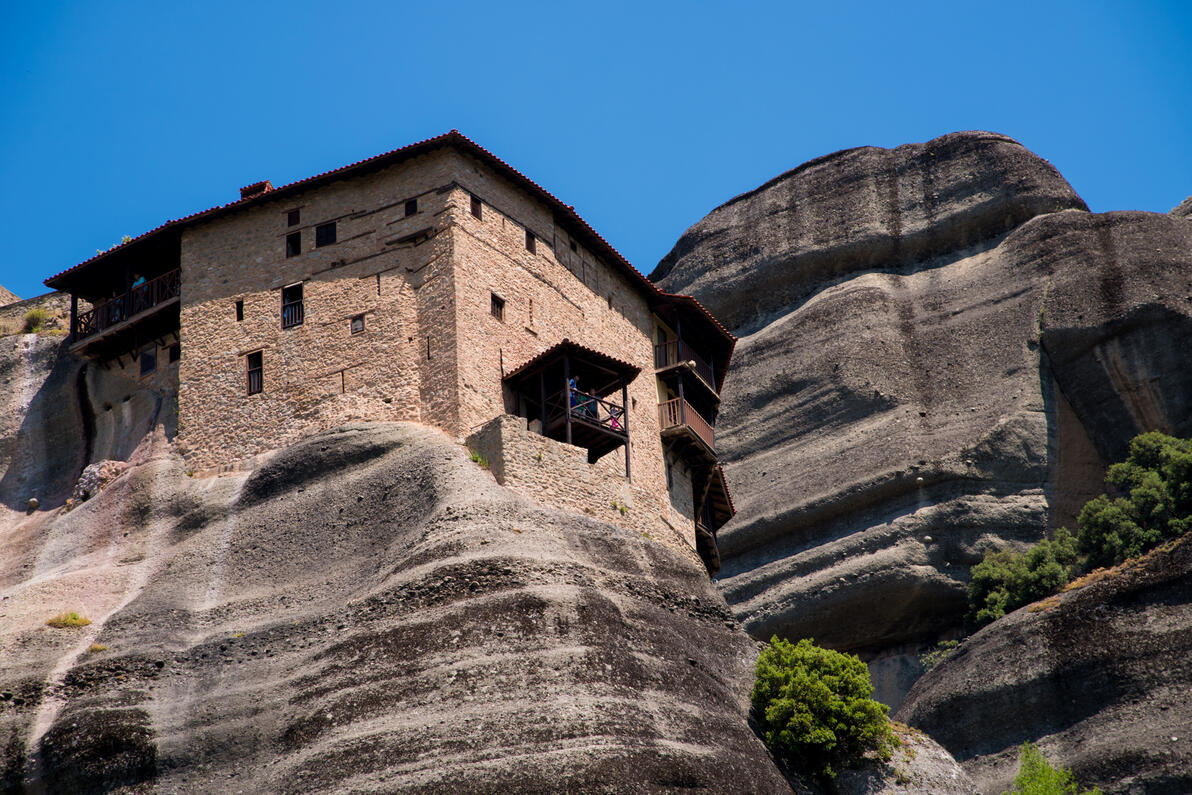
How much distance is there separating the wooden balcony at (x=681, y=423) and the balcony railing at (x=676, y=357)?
1452 mm

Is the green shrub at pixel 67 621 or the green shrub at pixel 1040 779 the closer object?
the green shrub at pixel 67 621

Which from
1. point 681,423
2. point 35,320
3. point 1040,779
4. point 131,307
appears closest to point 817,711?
point 1040,779

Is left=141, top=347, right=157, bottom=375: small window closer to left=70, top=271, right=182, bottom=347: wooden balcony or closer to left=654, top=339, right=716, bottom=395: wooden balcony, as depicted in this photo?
left=70, top=271, right=182, bottom=347: wooden balcony

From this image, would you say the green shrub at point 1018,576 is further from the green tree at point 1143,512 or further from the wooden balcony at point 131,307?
the wooden balcony at point 131,307

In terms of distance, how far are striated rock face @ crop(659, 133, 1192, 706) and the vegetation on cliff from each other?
6.46 feet

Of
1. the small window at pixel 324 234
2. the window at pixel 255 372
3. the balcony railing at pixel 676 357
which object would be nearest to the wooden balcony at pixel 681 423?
the balcony railing at pixel 676 357

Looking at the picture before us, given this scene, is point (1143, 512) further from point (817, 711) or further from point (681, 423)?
point (817, 711)

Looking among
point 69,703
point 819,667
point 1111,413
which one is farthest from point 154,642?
point 1111,413

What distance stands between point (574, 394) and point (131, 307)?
47.4 feet

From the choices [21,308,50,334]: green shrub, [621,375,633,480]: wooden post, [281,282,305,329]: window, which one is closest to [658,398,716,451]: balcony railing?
[621,375,633,480]: wooden post

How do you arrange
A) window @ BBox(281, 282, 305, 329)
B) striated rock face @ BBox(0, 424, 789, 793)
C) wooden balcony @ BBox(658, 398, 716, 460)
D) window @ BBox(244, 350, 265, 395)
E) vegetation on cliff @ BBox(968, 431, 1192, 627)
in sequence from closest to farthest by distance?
striated rock face @ BBox(0, 424, 789, 793), window @ BBox(244, 350, 265, 395), window @ BBox(281, 282, 305, 329), wooden balcony @ BBox(658, 398, 716, 460), vegetation on cliff @ BBox(968, 431, 1192, 627)

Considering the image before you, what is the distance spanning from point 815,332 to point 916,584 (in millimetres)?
15280

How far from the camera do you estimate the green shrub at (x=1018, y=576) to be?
4597 cm

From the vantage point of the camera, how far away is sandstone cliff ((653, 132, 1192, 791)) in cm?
5078
